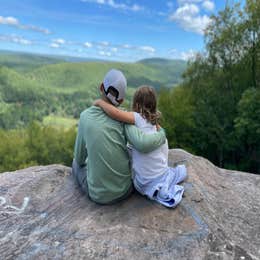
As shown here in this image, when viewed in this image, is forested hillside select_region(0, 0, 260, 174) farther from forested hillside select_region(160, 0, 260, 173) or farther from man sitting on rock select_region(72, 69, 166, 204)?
man sitting on rock select_region(72, 69, 166, 204)

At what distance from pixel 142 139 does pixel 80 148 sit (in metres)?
1.09

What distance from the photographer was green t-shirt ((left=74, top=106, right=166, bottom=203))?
4.61 meters

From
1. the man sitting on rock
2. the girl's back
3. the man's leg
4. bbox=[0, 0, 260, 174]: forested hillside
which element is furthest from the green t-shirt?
bbox=[0, 0, 260, 174]: forested hillside

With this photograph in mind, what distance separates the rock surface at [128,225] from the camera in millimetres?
4352

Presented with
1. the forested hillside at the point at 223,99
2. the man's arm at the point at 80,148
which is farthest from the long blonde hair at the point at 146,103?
the forested hillside at the point at 223,99

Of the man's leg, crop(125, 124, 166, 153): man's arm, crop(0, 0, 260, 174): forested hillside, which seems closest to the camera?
crop(125, 124, 166, 153): man's arm

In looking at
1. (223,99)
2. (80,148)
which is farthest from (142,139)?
(223,99)

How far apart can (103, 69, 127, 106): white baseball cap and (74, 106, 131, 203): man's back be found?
12.0 inches

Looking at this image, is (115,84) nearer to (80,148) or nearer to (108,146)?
(108,146)

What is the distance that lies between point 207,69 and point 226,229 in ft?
83.9

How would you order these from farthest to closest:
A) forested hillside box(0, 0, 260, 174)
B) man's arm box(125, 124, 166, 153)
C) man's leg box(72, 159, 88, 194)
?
forested hillside box(0, 0, 260, 174) < man's leg box(72, 159, 88, 194) < man's arm box(125, 124, 166, 153)

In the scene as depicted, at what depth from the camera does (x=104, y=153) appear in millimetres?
4656

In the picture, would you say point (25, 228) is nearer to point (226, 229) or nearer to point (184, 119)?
point (226, 229)

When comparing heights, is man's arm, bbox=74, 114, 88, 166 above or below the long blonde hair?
below
